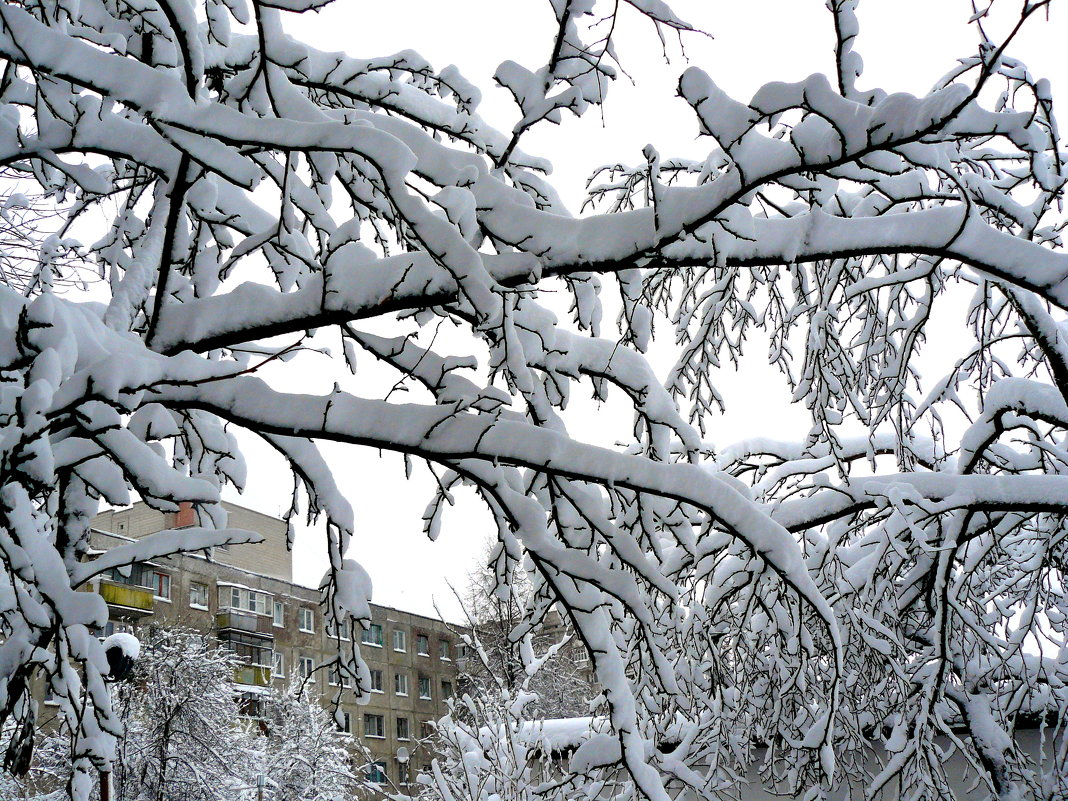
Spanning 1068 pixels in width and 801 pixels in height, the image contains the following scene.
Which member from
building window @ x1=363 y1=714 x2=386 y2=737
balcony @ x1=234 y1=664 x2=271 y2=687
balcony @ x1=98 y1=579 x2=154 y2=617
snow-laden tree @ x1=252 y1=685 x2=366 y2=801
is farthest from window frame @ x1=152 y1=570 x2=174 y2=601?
building window @ x1=363 y1=714 x2=386 y2=737

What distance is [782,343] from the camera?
5.77 m

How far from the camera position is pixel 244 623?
112ft

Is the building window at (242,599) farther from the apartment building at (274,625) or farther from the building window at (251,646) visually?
the building window at (251,646)

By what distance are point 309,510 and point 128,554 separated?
2.18ft

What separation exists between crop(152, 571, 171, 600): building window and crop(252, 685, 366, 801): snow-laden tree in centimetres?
724

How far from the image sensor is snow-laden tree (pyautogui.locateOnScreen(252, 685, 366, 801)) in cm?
2356

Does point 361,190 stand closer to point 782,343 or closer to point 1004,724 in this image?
point 782,343

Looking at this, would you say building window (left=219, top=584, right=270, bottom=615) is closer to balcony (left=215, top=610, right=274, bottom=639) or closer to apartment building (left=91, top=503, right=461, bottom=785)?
apartment building (left=91, top=503, right=461, bottom=785)

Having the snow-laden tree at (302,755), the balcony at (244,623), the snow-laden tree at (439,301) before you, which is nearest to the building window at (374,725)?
the balcony at (244,623)

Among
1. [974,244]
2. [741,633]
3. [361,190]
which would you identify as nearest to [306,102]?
[361,190]

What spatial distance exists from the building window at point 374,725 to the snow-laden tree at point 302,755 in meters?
13.0

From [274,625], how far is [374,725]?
6857mm

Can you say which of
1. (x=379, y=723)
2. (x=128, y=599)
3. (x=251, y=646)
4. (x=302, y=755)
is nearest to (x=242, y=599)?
(x=251, y=646)

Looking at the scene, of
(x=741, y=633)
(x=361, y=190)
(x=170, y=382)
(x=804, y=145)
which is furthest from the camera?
(x=741, y=633)
